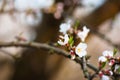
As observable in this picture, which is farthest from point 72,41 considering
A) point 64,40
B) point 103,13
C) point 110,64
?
point 103,13

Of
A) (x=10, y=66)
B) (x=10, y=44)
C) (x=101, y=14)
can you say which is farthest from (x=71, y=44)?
(x=10, y=66)

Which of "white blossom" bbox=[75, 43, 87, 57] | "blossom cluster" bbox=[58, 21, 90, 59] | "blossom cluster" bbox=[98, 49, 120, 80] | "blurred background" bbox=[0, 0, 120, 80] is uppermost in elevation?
"blurred background" bbox=[0, 0, 120, 80]

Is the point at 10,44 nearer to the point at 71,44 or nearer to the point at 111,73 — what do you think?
the point at 71,44

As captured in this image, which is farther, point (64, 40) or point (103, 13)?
point (103, 13)

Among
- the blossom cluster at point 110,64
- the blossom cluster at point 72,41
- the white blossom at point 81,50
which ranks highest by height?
the blossom cluster at point 72,41

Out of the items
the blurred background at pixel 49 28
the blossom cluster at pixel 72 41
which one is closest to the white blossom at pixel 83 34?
the blossom cluster at pixel 72 41

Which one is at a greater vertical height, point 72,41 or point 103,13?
point 103,13

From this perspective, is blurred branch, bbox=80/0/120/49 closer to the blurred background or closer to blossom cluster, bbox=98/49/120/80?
the blurred background

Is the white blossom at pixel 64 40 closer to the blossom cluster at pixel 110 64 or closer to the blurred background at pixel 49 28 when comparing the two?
the blossom cluster at pixel 110 64

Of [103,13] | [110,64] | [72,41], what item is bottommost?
[110,64]

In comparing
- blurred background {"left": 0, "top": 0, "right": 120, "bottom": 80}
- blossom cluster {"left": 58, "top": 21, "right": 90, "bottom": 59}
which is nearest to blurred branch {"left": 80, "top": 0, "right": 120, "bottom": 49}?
blurred background {"left": 0, "top": 0, "right": 120, "bottom": 80}

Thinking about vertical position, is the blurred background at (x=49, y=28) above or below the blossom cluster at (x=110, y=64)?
above

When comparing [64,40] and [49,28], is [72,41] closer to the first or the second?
[64,40]
